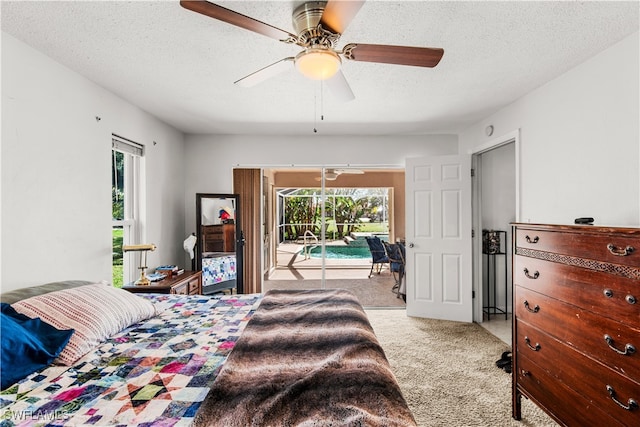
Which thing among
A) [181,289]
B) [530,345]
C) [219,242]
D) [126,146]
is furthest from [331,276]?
[530,345]

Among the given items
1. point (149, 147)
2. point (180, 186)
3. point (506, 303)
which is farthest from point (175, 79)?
point (506, 303)

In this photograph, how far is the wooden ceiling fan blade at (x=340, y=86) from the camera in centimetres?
190

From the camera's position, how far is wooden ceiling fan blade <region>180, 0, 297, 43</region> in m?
1.28

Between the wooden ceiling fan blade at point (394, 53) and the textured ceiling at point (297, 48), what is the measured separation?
240 mm

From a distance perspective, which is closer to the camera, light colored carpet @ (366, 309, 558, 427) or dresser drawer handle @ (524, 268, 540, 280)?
dresser drawer handle @ (524, 268, 540, 280)

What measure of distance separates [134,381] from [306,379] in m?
0.68

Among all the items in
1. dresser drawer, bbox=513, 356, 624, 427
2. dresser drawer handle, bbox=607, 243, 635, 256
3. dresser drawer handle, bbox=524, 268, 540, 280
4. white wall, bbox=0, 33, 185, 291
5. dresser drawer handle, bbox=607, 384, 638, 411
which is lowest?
dresser drawer, bbox=513, 356, 624, 427

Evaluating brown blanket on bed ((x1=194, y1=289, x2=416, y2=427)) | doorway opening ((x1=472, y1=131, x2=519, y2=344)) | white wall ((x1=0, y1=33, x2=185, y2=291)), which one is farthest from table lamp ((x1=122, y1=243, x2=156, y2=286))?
doorway opening ((x1=472, y1=131, x2=519, y2=344))

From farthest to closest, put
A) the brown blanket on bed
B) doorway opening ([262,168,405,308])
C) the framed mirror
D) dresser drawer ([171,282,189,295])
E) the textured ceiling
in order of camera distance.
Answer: doorway opening ([262,168,405,308]) < the framed mirror < dresser drawer ([171,282,189,295]) < the textured ceiling < the brown blanket on bed

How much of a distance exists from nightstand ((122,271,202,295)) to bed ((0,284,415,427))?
1.04 m

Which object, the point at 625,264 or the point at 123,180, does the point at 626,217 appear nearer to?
the point at 625,264

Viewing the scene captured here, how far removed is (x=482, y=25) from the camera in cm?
180

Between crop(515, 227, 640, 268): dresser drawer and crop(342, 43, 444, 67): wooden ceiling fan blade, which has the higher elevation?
crop(342, 43, 444, 67): wooden ceiling fan blade

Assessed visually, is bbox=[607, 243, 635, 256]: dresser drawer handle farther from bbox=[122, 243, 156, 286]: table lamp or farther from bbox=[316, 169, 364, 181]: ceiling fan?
bbox=[316, 169, 364, 181]: ceiling fan
